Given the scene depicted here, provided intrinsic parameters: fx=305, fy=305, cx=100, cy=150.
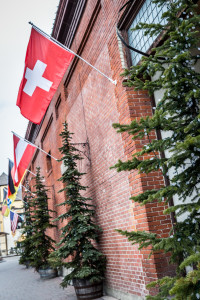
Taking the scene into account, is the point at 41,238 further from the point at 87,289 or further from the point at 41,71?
the point at 41,71

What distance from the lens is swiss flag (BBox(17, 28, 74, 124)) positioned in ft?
20.5

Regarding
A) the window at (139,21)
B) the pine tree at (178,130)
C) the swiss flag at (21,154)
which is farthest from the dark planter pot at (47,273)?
the pine tree at (178,130)

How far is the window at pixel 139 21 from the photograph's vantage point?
5.18 m

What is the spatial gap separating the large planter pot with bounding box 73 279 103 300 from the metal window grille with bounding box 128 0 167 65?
16.3 ft

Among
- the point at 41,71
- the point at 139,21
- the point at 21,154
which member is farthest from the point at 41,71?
the point at 21,154

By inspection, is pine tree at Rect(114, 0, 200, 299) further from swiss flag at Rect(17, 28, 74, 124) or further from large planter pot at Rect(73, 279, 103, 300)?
large planter pot at Rect(73, 279, 103, 300)

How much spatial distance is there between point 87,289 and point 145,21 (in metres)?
5.75

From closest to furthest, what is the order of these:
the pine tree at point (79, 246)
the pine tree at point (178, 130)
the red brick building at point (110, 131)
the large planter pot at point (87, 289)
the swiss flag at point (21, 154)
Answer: the pine tree at point (178, 130)
the red brick building at point (110, 131)
the large planter pot at point (87, 289)
the pine tree at point (79, 246)
the swiss flag at point (21, 154)

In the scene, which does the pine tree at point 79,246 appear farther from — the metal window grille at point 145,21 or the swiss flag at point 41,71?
the metal window grille at point 145,21

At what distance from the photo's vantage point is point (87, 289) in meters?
6.93

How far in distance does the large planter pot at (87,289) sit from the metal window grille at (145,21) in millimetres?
4978

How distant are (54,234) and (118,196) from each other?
9405mm

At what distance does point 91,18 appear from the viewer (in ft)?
26.0

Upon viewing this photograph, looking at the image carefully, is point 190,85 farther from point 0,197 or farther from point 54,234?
point 0,197
